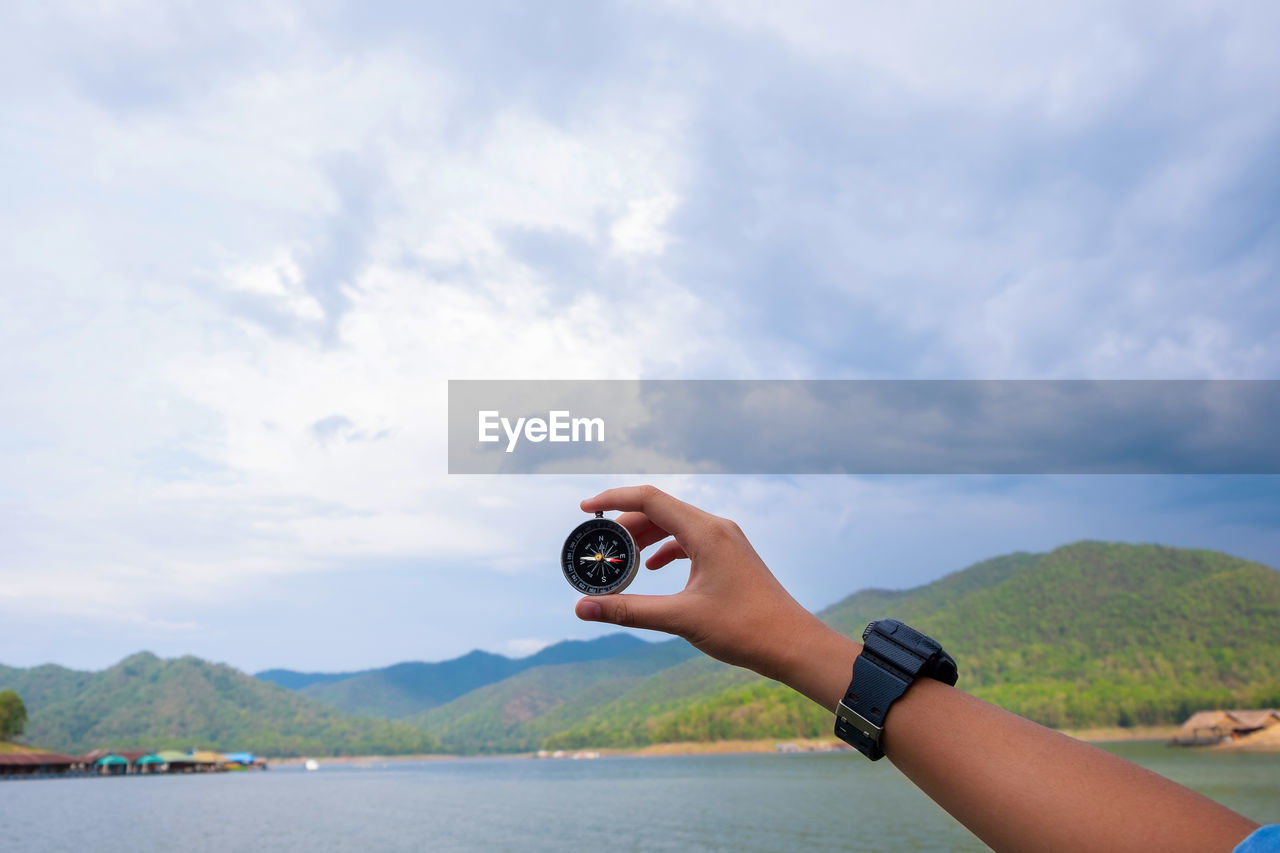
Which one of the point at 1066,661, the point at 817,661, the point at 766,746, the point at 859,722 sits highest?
the point at 817,661

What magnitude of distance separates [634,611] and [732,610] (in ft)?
1.68

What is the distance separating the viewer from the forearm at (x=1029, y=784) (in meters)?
1.34

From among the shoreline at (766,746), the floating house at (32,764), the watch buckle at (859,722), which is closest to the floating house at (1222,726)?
the shoreline at (766,746)

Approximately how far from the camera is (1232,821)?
128cm

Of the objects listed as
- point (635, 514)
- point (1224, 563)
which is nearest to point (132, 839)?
point (635, 514)

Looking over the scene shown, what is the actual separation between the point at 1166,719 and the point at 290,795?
121 meters

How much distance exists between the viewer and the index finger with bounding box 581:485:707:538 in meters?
2.34

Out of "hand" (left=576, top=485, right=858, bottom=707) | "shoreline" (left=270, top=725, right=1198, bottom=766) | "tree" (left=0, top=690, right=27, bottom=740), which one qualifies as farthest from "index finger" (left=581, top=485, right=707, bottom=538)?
"shoreline" (left=270, top=725, right=1198, bottom=766)

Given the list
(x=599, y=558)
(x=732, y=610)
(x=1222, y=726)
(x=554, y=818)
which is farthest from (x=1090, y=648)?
(x=732, y=610)

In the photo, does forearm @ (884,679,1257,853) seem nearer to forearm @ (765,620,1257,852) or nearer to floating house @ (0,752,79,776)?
forearm @ (765,620,1257,852)

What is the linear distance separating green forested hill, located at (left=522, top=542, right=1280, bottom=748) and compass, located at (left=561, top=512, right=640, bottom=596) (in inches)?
5202

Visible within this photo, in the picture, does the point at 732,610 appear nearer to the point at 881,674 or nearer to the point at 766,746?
the point at 881,674

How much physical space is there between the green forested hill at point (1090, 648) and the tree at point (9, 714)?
10699cm

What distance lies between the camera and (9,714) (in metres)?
105
